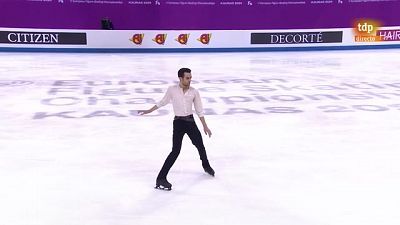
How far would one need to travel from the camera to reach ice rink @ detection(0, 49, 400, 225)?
4.20 m

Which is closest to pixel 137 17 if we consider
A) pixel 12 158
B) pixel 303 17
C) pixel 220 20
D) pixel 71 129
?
pixel 220 20

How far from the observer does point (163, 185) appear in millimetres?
4719

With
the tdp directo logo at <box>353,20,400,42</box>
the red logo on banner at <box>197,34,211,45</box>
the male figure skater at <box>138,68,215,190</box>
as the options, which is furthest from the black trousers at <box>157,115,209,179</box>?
the tdp directo logo at <box>353,20,400,42</box>

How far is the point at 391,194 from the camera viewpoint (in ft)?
15.2

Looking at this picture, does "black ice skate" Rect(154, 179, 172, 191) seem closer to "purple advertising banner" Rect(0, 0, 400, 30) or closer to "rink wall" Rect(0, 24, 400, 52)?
"rink wall" Rect(0, 24, 400, 52)

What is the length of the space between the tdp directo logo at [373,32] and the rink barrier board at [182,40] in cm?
7

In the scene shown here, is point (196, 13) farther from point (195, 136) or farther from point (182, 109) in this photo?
point (182, 109)

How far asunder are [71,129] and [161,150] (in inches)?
72.7

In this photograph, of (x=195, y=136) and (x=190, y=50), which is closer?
(x=195, y=136)

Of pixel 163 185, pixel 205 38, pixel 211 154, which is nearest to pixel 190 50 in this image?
pixel 205 38

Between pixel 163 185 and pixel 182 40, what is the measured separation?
19.4 m

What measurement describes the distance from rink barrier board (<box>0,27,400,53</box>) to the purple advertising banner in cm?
71

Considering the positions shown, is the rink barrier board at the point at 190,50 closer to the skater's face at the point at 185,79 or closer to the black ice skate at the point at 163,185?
the black ice skate at the point at 163,185

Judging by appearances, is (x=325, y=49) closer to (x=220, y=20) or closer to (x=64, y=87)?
(x=220, y=20)
